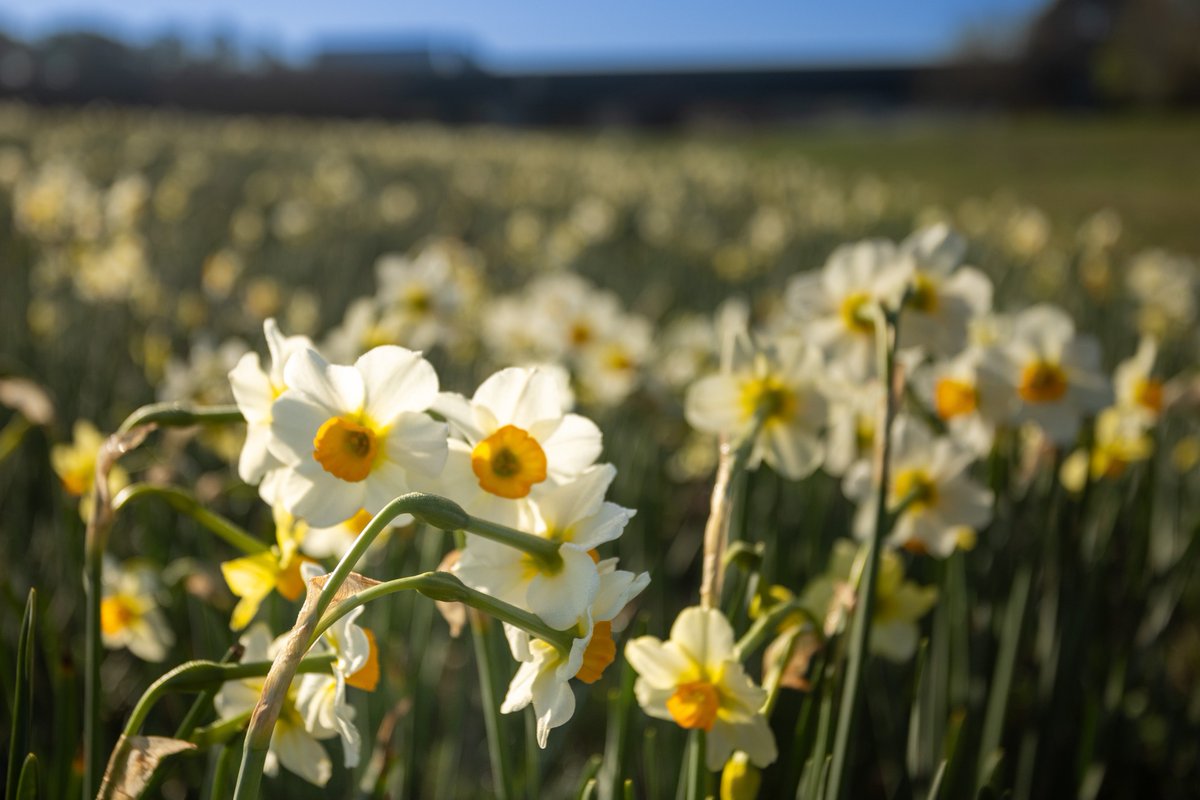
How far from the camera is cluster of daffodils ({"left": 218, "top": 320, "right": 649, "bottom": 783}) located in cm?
73

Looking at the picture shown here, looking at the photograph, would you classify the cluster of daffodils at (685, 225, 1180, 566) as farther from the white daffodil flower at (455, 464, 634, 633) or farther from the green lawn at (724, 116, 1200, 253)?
the green lawn at (724, 116, 1200, 253)

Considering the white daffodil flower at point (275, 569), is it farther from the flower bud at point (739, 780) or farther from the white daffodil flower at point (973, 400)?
the white daffodil flower at point (973, 400)

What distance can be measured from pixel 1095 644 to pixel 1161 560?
0.63m

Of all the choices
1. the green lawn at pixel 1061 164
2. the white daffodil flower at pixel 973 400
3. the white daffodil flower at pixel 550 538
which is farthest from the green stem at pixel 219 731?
the green lawn at pixel 1061 164

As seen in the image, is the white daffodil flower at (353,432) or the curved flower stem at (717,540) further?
the curved flower stem at (717,540)

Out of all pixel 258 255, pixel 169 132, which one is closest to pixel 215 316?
pixel 258 255

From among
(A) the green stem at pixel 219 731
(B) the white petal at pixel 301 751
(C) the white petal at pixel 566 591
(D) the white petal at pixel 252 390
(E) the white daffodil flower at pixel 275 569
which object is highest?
(D) the white petal at pixel 252 390

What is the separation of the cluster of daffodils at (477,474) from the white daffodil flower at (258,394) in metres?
0.05

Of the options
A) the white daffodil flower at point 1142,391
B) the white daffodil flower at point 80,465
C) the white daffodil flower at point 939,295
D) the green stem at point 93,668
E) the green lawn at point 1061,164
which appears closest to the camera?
the green stem at point 93,668

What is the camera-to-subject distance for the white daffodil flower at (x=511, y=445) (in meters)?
0.77

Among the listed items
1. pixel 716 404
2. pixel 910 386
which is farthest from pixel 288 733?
pixel 910 386

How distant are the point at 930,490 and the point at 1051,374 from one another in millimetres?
300

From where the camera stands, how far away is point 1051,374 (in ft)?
4.70

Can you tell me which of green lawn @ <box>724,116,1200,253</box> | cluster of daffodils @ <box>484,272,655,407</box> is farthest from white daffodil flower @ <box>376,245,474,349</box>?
green lawn @ <box>724,116,1200,253</box>
